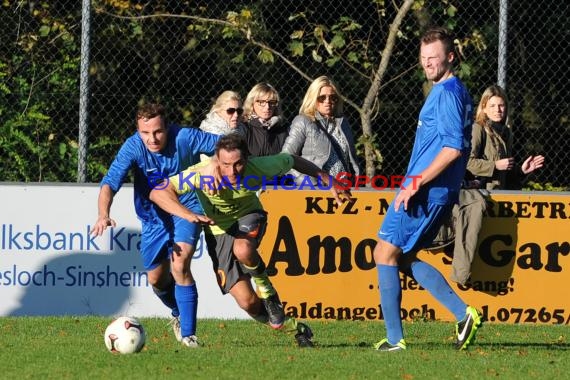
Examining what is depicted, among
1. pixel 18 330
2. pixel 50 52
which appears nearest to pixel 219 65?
pixel 50 52

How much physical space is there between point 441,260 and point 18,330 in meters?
3.79

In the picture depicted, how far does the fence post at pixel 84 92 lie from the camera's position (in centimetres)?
1149

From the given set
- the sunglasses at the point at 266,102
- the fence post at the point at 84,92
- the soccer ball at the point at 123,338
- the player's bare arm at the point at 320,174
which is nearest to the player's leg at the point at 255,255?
the player's bare arm at the point at 320,174

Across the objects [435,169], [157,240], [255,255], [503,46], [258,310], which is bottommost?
[258,310]

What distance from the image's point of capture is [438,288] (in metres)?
8.45

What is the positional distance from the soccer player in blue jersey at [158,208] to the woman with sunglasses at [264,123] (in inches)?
69.4

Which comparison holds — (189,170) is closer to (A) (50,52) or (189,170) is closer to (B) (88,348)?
(B) (88,348)

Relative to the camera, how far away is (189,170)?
28.0 feet

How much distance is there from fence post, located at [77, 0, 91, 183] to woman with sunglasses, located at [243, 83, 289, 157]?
1562 millimetres

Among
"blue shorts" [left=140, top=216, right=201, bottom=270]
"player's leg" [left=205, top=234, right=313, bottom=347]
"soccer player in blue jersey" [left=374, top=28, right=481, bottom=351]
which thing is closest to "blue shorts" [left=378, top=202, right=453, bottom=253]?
"soccer player in blue jersey" [left=374, top=28, right=481, bottom=351]

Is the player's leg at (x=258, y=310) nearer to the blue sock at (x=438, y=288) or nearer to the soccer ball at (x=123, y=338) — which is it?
the blue sock at (x=438, y=288)

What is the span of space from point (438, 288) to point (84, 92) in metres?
4.49

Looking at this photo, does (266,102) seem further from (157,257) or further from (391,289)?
(391,289)

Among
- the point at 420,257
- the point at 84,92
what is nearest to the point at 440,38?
the point at 420,257
